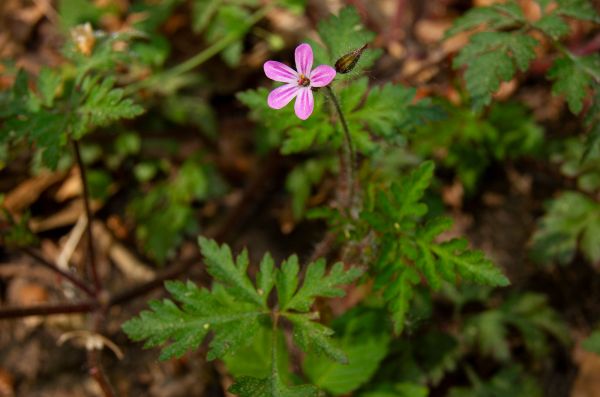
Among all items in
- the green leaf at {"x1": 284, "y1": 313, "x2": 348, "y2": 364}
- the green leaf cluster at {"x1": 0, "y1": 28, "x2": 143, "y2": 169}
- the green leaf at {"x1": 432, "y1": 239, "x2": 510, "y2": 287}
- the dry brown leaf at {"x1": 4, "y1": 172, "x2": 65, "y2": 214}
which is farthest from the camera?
the dry brown leaf at {"x1": 4, "y1": 172, "x2": 65, "y2": 214}

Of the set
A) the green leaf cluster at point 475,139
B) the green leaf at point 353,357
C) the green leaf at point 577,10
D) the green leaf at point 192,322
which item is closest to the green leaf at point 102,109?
the green leaf at point 192,322

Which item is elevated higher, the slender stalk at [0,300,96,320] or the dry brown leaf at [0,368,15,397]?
the slender stalk at [0,300,96,320]

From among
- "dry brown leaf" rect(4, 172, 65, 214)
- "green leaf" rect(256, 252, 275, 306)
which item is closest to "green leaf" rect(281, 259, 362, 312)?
"green leaf" rect(256, 252, 275, 306)

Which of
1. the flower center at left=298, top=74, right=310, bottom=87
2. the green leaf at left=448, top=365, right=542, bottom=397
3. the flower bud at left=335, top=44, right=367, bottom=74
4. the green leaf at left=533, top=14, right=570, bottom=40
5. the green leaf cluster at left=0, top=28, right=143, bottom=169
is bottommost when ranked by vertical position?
the green leaf at left=448, top=365, right=542, bottom=397

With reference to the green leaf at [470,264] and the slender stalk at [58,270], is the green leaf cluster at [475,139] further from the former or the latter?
the slender stalk at [58,270]

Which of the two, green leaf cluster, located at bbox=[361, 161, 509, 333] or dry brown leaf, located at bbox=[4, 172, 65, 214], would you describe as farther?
dry brown leaf, located at bbox=[4, 172, 65, 214]

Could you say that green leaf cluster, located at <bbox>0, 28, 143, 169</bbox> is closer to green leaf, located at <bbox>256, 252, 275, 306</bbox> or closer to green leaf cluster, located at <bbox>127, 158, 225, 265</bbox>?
green leaf, located at <bbox>256, 252, 275, 306</bbox>

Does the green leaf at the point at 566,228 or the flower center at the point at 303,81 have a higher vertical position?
the flower center at the point at 303,81

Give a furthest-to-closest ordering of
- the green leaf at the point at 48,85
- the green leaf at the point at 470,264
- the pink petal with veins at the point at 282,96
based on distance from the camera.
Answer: the green leaf at the point at 48,85 < the green leaf at the point at 470,264 < the pink petal with veins at the point at 282,96
